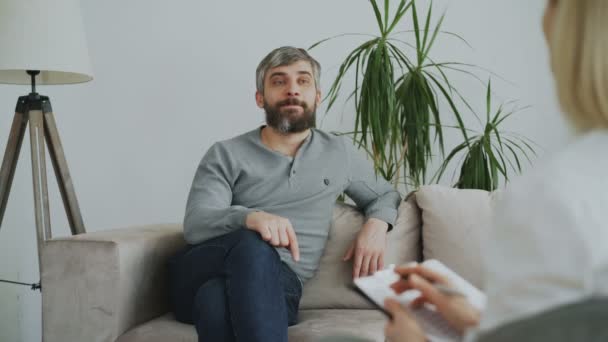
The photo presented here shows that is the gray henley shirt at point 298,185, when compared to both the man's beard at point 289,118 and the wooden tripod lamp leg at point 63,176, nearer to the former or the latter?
the man's beard at point 289,118

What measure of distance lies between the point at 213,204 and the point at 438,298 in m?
1.20

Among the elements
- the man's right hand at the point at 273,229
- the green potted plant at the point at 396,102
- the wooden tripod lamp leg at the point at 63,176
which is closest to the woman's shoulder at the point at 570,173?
the man's right hand at the point at 273,229

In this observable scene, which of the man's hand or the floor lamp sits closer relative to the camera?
the man's hand

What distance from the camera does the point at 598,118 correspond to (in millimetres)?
638

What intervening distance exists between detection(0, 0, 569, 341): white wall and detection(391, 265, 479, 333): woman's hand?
6.50 feet

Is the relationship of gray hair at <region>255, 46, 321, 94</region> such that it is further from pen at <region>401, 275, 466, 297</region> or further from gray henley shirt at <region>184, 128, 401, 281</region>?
pen at <region>401, 275, 466, 297</region>

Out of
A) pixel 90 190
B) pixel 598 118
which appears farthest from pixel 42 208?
pixel 598 118

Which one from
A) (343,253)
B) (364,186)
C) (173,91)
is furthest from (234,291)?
(173,91)

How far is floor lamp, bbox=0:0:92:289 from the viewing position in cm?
218

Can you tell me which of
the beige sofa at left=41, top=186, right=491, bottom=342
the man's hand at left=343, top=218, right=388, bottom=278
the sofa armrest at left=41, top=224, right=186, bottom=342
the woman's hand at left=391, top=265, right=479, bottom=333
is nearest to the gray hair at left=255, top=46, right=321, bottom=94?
the beige sofa at left=41, top=186, right=491, bottom=342

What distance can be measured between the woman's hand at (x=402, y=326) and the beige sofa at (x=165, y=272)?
0.71 meters

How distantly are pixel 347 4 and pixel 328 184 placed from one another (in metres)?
1.13

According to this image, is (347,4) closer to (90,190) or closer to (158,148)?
(158,148)

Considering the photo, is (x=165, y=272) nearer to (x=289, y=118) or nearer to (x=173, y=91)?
(x=289, y=118)
